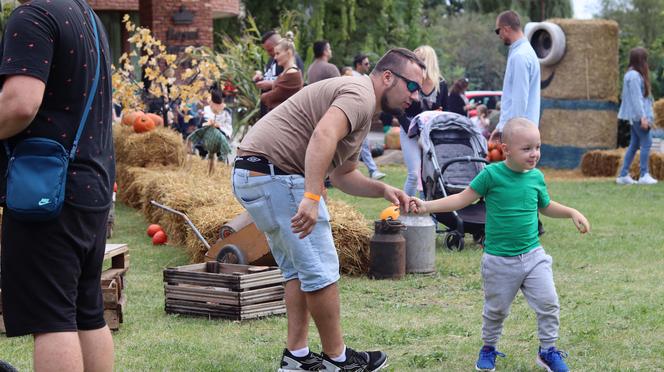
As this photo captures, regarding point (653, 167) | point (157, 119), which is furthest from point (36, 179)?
point (653, 167)

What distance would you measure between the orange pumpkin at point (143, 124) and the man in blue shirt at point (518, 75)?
19.1ft

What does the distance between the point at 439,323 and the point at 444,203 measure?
1.38 m

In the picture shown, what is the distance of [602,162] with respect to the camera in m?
18.0

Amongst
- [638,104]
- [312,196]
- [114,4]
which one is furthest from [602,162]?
[114,4]

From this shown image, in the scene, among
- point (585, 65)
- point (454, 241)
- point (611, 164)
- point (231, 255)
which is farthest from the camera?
point (585, 65)

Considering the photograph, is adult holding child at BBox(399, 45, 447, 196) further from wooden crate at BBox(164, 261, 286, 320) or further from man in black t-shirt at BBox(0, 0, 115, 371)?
man in black t-shirt at BBox(0, 0, 115, 371)

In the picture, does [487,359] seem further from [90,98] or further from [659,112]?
[659,112]

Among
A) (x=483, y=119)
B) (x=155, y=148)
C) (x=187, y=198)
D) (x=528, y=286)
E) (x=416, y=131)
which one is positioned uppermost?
(x=528, y=286)

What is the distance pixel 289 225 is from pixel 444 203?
0.85 metres

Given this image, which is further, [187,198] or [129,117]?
[129,117]

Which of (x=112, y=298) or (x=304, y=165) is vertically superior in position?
(x=304, y=165)

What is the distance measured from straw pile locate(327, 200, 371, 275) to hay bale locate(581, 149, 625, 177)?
1026cm

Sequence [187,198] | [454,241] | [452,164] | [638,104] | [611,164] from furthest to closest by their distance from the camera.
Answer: [611,164]
[638,104]
[452,164]
[187,198]
[454,241]

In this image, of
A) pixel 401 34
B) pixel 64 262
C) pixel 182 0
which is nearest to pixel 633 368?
pixel 64 262
